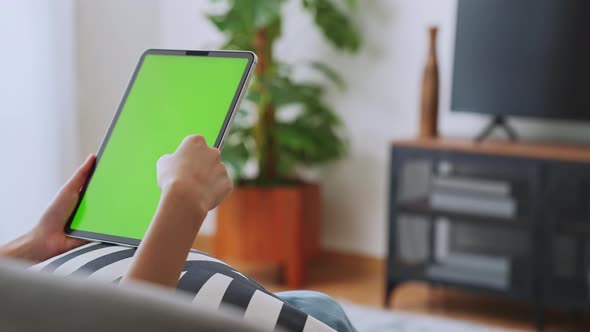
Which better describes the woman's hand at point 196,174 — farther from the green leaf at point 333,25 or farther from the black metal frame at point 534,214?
the green leaf at point 333,25

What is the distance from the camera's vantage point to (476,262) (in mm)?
3104

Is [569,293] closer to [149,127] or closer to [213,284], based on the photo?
[149,127]

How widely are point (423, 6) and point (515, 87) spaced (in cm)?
59

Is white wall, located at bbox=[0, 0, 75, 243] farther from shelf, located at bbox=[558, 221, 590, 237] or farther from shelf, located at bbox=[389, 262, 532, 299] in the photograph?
shelf, located at bbox=[558, 221, 590, 237]

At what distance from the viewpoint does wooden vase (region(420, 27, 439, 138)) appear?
10.3ft

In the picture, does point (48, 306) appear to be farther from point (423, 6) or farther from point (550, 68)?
point (423, 6)

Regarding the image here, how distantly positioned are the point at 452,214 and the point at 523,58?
641mm

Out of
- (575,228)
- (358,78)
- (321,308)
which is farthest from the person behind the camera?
(358,78)

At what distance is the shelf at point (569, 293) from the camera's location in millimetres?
2871

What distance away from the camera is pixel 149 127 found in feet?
4.01

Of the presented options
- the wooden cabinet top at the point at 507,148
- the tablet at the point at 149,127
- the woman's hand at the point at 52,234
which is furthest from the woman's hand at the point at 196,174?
the wooden cabinet top at the point at 507,148

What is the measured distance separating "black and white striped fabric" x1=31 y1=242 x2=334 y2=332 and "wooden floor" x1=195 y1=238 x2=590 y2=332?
2180 millimetres

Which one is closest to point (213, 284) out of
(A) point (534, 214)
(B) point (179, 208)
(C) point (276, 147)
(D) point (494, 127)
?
(B) point (179, 208)

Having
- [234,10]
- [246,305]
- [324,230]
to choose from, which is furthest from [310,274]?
[246,305]
